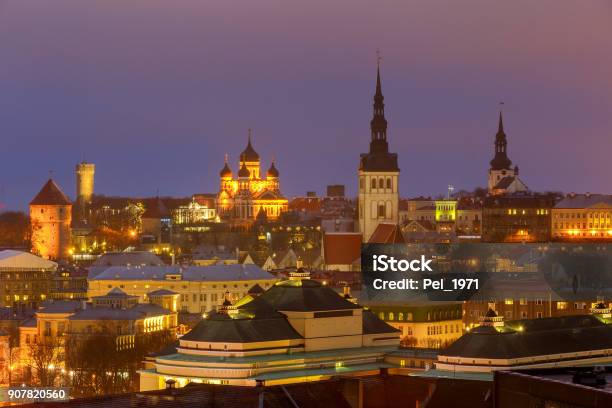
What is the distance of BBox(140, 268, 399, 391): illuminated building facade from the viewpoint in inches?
2982

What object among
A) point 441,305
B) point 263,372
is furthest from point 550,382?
point 441,305

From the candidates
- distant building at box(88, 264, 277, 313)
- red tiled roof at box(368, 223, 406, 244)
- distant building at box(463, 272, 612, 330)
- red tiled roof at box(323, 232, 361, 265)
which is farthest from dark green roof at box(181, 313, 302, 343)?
red tiled roof at box(323, 232, 361, 265)

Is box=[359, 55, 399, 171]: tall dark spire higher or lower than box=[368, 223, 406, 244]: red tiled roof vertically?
higher

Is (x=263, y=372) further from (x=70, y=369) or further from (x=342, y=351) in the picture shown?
(x=70, y=369)

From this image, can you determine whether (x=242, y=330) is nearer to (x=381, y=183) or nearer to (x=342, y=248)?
(x=342, y=248)

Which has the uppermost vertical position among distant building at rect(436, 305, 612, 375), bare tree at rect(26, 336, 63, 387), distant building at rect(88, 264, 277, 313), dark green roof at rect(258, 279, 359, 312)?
distant building at rect(88, 264, 277, 313)

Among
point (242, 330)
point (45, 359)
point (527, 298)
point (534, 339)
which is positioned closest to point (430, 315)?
point (527, 298)

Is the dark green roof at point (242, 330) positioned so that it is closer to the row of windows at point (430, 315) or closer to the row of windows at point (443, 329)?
the row of windows at point (430, 315)

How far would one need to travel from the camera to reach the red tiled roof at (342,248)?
18125cm

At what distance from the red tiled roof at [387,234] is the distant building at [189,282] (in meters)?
8.92

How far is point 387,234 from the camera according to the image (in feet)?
554

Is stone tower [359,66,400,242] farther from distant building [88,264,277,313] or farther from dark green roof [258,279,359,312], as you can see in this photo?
dark green roof [258,279,359,312]

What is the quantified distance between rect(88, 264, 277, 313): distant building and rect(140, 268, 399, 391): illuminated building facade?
71029 mm

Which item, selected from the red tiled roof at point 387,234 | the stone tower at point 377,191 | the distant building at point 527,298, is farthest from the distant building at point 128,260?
the distant building at point 527,298
